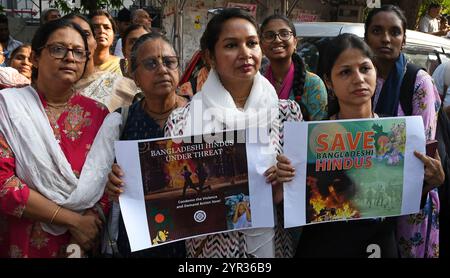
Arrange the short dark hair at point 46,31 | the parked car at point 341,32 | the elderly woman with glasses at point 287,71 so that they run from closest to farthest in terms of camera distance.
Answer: the short dark hair at point 46,31, the elderly woman with glasses at point 287,71, the parked car at point 341,32

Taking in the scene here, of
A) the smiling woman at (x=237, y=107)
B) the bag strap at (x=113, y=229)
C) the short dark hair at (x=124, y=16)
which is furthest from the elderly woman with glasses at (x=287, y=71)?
the short dark hair at (x=124, y=16)

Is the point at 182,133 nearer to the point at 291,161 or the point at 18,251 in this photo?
the point at 291,161

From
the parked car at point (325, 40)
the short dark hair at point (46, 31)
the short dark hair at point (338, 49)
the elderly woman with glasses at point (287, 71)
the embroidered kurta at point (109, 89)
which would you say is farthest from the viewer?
the parked car at point (325, 40)

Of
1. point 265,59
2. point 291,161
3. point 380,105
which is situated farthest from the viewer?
point 265,59

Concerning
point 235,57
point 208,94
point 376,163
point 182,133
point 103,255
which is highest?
point 235,57

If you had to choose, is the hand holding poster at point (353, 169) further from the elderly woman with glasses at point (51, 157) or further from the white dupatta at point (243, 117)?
the elderly woman with glasses at point (51, 157)

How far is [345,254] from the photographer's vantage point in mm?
2344

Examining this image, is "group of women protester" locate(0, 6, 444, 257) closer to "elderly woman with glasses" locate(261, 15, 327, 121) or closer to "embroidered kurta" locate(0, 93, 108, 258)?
"embroidered kurta" locate(0, 93, 108, 258)

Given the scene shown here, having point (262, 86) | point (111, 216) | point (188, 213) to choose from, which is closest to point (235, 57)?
point (262, 86)

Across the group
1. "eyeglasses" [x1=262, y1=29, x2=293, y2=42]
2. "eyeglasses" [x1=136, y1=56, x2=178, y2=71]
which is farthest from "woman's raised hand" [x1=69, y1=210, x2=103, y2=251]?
"eyeglasses" [x1=262, y1=29, x2=293, y2=42]

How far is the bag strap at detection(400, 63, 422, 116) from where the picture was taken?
8.57 ft

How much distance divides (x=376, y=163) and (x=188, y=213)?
85 cm

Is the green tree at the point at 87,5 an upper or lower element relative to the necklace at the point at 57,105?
upper

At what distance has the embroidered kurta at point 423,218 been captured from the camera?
256 cm
